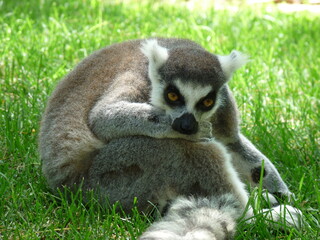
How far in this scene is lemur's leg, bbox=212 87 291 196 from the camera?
4.93 metres

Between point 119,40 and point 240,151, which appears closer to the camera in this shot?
point 240,151

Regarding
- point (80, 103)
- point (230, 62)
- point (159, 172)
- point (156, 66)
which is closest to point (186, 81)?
point (156, 66)

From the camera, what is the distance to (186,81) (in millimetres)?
4438

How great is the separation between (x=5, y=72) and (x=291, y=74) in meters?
3.65

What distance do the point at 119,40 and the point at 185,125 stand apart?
4.36 m

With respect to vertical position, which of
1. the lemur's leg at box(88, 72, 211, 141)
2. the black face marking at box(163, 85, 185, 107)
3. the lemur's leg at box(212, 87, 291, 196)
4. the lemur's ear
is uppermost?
the lemur's ear

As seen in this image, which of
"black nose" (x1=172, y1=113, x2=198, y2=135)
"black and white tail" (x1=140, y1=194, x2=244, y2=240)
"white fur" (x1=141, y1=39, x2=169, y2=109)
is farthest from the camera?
"white fur" (x1=141, y1=39, x2=169, y2=109)

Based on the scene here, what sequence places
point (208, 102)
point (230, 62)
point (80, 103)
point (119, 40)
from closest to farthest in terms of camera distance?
point (208, 102) < point (80, 103) < point (230, 62) < point (119, 40)

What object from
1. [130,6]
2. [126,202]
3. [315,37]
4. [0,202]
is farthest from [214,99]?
[130,6]

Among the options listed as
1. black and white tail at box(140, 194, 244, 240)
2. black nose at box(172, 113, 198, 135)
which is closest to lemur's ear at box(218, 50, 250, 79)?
black nose at box(172, 113, 198, 135)

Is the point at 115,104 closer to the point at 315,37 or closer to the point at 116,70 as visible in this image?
the point at 116,70

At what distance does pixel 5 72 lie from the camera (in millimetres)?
6832

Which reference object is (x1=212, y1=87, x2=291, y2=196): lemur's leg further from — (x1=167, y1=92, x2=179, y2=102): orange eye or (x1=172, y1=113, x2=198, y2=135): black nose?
(x1=172, y1=113, x2=198, y2=135): black nose

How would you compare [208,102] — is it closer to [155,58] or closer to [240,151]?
[155,58]
